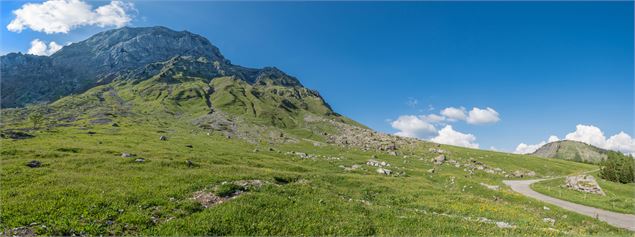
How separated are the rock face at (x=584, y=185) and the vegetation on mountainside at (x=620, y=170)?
14.1m

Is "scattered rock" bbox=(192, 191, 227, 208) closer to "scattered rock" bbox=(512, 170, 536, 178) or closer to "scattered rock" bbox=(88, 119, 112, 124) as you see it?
"scattered rock" bbox=(512, 170, 536, 178)

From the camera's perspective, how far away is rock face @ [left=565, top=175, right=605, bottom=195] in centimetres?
5169

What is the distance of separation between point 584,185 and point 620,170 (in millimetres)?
19127

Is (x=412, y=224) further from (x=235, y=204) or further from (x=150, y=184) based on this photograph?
(x=150, y=184)

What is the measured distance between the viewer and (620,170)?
64.8 metres

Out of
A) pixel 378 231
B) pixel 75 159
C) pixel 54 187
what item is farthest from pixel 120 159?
pixel 378 231

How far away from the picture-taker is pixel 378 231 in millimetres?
17719

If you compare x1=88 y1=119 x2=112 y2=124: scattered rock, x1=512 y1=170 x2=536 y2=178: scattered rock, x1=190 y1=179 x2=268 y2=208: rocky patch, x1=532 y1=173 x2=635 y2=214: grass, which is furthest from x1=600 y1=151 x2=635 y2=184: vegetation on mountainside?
x1=88 y1=119 x2=112 y2=124: scattered rock

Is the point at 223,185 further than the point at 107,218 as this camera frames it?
Yes

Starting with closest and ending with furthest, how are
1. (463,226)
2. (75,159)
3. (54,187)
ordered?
(463,226) → (54,187) → (75,159)

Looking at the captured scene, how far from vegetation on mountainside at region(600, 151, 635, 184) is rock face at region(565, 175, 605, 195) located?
14.1 meters

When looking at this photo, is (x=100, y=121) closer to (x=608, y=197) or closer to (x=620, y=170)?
(x=608, y=197)

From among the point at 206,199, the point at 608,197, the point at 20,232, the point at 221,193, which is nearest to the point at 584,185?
the point at 608,197

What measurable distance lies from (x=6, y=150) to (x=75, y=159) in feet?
54.6
